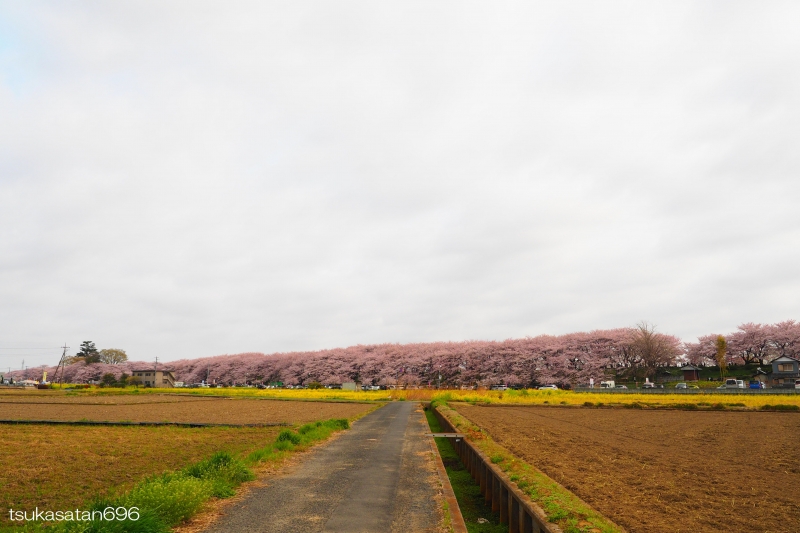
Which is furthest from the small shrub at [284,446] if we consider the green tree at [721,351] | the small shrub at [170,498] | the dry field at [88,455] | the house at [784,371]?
the green tree at [721,351]

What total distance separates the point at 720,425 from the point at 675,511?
22933 millimetres

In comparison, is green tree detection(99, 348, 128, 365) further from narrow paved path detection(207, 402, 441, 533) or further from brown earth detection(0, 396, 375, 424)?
narrow paved path detection(207, 402, 441, 533)

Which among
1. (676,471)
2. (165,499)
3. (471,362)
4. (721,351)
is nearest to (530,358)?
(471,362)

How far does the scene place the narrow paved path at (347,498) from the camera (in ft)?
26.0

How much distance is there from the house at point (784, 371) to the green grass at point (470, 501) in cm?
7536

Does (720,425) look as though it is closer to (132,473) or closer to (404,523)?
(404,523)

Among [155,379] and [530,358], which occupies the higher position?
[530,358]

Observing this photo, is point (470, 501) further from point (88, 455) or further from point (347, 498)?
point (88, 455)

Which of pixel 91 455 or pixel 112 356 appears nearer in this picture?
pixel 91 455

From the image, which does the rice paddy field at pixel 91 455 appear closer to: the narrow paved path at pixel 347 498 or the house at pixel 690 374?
the narrow paved path at pixel 347 498

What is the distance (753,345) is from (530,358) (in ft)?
123

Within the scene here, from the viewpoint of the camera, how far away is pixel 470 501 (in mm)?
11727

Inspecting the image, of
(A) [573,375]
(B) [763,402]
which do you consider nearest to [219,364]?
(A) [573,375]

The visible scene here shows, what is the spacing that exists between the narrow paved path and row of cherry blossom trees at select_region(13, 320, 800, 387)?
74.6 meters
